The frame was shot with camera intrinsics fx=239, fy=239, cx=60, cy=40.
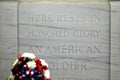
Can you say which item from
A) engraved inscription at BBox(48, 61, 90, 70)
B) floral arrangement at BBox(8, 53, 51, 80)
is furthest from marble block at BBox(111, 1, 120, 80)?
floral arrangement at BBox(8, 53, 51, 80)

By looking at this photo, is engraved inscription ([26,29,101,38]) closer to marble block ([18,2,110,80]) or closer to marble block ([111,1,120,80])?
marble block ([18,2,110,80])

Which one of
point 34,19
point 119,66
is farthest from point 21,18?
point 119,66

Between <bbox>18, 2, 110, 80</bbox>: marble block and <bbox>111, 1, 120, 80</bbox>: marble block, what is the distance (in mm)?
52

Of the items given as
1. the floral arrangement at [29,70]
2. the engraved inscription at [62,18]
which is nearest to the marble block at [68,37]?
the engraved inscription at [62,18]

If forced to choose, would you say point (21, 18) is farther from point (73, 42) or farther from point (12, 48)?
point (73, 42)

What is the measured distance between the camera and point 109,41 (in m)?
2.45

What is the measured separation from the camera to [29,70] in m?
1.19

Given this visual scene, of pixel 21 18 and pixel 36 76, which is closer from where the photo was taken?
pixel 36 76

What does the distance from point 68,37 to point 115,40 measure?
479 millimetres

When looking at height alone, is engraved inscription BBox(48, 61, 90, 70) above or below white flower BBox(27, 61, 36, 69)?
below

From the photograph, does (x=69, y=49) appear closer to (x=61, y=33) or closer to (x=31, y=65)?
(x=61, y=33)

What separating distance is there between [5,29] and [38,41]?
361 millimetres

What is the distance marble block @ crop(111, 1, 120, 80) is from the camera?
240 centimetres

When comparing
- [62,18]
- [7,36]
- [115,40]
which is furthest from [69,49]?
[7,36]
